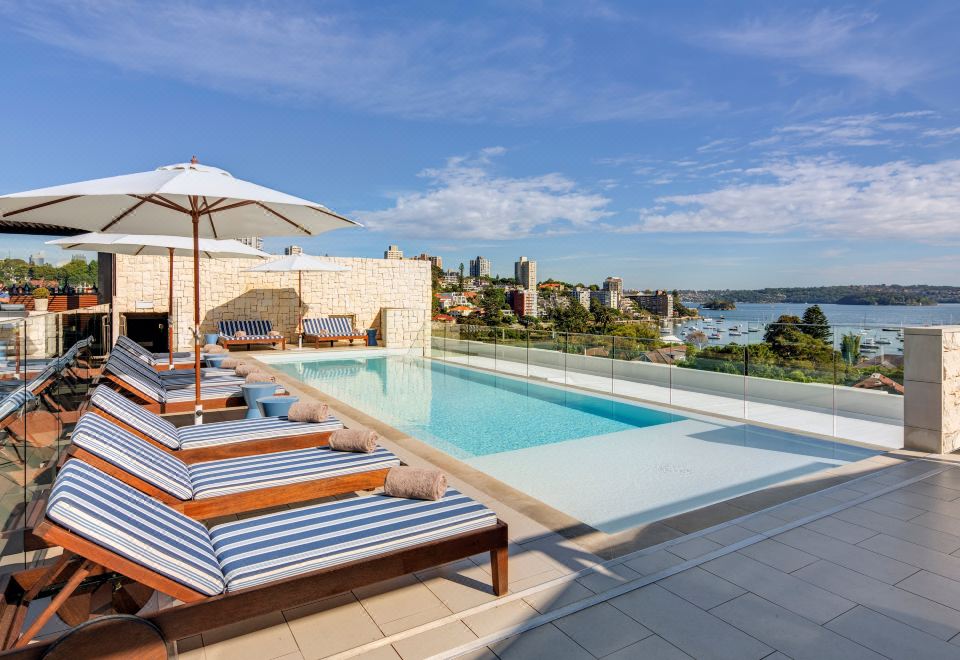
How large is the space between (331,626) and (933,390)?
639cm

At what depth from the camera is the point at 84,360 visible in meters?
7.23

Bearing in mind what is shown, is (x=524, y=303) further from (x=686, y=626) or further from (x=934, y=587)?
(x=686, y=626)

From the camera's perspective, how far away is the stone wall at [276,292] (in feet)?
51.9

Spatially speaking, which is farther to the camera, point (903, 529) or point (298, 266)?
point (298, 266)

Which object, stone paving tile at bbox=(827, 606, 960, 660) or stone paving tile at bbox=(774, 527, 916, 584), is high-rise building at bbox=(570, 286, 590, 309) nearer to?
stone paving tile at bbox=(774, 527, 916, 584)

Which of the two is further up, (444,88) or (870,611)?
(444,88)

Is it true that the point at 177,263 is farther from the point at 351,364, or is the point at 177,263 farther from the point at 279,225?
the point at 279,225

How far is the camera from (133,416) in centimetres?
439

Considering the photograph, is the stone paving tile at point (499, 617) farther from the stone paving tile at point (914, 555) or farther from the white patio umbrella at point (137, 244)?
the white patio umbrella at point (137, 244)

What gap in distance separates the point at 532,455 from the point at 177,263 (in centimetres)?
1382

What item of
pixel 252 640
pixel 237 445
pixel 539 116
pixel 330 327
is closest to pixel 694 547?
pixel 252 640

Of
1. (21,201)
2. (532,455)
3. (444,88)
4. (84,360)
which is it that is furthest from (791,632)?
(444,88)

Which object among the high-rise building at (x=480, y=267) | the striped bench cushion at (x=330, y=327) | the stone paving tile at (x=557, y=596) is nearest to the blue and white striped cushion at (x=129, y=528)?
the stone paving tile at (x=557, y=596)

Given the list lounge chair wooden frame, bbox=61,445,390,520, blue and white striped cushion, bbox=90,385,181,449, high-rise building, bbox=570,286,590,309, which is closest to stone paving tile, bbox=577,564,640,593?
lounge chair wooden frame, bbox=61,445,390,520
